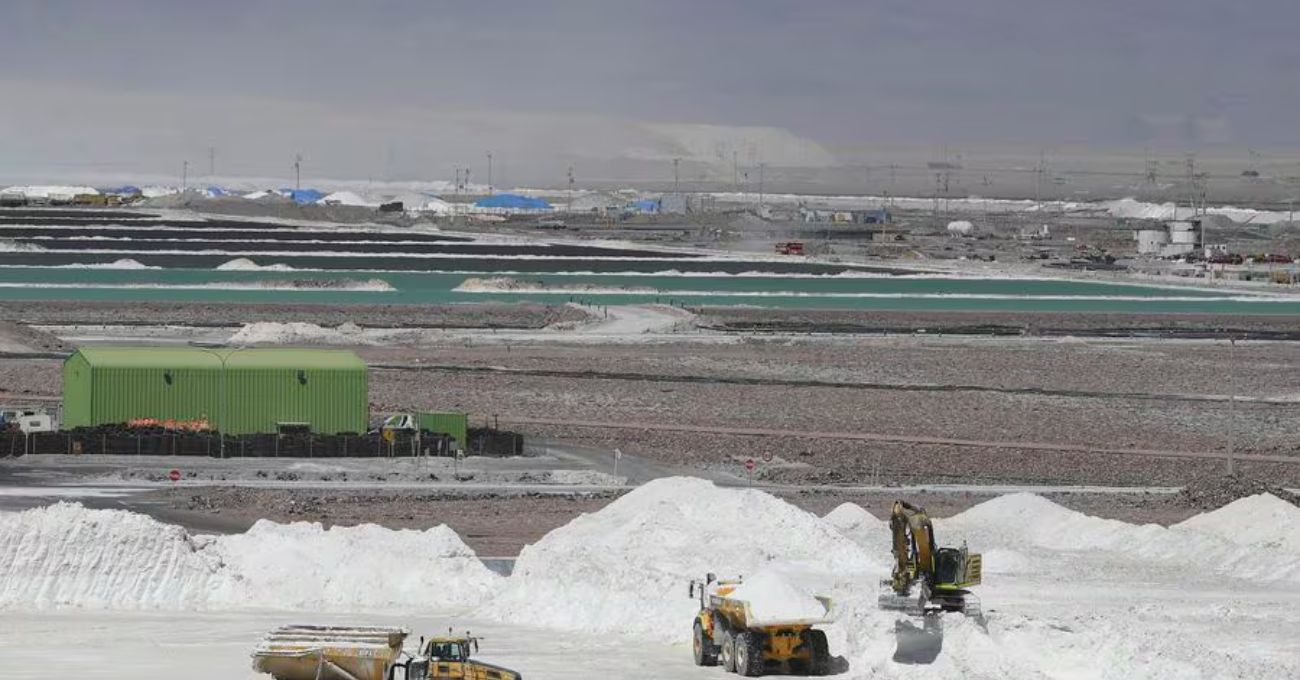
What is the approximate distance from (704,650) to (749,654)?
120 cm

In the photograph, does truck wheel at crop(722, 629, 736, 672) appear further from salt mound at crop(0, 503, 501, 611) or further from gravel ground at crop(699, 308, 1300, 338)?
gravel ground at crop(699, 308, 1300, 338)

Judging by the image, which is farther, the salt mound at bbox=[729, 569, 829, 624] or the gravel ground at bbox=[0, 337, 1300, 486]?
the gravel ground at bbox=[0, 337, 1300, 486]

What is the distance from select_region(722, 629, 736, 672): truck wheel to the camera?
113 ft

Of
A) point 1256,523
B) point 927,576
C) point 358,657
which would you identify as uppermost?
point 927,576

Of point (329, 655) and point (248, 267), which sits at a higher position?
point (248, 267)

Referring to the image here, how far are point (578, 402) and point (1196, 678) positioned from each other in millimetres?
48710

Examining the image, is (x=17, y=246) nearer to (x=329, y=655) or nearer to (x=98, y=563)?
(x=98, y=563)

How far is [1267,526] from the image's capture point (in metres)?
45.9

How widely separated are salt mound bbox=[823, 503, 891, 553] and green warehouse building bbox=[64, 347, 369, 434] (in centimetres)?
2199

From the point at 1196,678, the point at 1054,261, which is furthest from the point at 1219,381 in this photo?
the point at 1054,261

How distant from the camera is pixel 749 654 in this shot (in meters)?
34.2

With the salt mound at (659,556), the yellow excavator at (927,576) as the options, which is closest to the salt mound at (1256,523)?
the salt mound at (659,556)

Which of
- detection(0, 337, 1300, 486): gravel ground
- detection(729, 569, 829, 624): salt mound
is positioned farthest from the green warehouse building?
detection(729, 569, 829, 624): salt mound

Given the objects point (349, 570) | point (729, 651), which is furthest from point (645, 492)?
point (729, 651)
